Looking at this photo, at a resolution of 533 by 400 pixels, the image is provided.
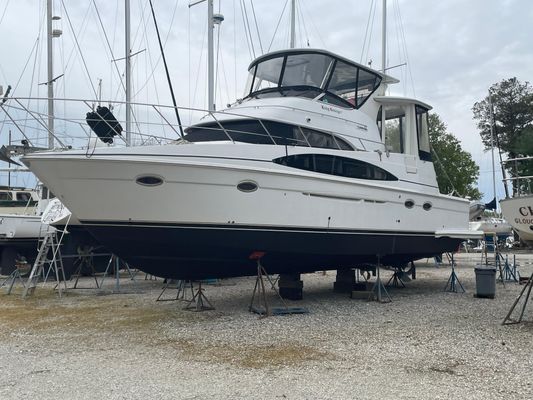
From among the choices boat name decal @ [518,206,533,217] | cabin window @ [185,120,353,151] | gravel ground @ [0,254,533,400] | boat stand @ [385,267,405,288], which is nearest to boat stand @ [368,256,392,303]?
gravel ground @ [0,254,533,400]

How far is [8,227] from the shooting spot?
49.7 feet

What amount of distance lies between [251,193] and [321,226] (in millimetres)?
1527

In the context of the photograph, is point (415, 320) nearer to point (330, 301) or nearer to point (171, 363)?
point (330, 301)

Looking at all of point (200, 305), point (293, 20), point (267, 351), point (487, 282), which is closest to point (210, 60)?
point (293, 20)

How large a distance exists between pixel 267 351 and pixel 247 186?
274cm

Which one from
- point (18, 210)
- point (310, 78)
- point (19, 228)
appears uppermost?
point (310, 78)

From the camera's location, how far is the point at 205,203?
7719 mm

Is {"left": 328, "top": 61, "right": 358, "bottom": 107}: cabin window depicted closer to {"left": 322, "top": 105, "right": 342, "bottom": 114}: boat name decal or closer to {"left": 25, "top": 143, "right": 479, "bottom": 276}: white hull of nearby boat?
{"left": 322, "top": 105, "right": 342, "bottom": 114}: boat name decal

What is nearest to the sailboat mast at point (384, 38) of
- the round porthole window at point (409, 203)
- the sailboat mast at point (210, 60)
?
the sailboat mast at point (210, 60)

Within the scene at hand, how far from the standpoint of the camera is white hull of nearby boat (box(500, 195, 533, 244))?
7.55 metres

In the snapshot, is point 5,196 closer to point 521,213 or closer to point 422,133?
point 422,133

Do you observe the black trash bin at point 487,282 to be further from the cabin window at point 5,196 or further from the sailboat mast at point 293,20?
the cabin window at point 5,196

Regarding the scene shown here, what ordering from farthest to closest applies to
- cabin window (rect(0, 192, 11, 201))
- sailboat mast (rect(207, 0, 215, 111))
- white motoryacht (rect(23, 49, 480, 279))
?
cabin window (rect(0, 192, 11, 201)) → sailboat mast (rect(207, 0, 215, 111)) → white motoryacht (rect(23, 49, 480, 279))

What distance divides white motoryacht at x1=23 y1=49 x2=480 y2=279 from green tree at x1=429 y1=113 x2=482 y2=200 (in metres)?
26.2
